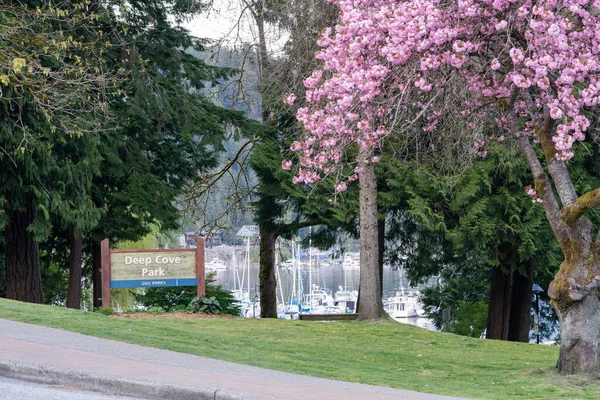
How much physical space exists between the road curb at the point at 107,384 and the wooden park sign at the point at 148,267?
432 inches

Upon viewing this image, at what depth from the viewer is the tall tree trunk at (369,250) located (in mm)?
22125

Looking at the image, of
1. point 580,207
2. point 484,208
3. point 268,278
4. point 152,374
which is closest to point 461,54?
point 580,207

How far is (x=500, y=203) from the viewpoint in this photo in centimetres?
2488

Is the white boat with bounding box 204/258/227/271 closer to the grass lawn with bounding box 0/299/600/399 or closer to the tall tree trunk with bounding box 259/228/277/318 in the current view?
the tall tree trunk with bounding box 259/228/277/318

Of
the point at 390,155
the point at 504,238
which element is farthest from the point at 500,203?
the point at 390,155

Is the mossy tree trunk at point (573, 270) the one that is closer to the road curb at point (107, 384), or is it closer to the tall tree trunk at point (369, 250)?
the road curb at point (107, 384)

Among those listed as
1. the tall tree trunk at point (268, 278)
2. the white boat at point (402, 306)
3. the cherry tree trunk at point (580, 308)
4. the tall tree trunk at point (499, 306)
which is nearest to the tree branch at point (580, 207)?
the cherry tree trunk at point (580, 308)

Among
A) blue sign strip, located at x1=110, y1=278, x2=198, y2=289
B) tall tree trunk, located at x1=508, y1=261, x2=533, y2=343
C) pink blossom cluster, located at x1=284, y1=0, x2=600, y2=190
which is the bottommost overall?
tall tree trunk, located at x1=508, y1=261, x2=533, y2=343

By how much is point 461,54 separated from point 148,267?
10.3m

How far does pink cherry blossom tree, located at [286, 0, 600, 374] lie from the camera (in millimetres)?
12500

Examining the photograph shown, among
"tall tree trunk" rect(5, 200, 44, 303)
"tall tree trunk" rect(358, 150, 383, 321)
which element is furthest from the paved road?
"tall tree trunk" rect(5, 200, 44, 303)

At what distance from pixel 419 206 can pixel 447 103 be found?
31.1ft

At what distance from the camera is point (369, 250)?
22312mm

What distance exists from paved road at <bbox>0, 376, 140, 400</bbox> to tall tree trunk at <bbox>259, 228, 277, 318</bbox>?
847 inches
